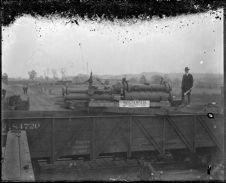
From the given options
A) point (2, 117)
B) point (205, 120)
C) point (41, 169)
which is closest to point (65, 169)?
point (41, 169)

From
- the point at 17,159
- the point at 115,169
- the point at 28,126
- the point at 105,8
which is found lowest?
the point at 115,169

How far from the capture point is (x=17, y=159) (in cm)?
257

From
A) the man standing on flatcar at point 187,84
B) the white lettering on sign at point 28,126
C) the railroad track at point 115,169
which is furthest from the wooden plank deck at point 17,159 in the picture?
the man standing on flatcar at point 187,84

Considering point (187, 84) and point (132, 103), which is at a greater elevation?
point (187, 84)

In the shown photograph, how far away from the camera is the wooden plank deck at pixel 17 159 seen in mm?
2482

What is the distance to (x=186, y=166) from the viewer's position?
2.86 meters

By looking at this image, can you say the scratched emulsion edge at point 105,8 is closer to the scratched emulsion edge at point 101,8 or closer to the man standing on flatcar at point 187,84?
the scratched emulsion edge at point 101,8

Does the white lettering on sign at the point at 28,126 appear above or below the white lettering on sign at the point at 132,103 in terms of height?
below

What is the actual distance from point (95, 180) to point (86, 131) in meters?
0.47

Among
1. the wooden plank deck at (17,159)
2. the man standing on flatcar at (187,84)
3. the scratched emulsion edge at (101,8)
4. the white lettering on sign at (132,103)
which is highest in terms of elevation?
the scratched emulsion edge at (101,8)

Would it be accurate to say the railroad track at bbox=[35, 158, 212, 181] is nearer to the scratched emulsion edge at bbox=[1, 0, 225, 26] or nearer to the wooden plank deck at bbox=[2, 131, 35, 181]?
the wooden plank deck at bbox=[2, 131, 35, 181]

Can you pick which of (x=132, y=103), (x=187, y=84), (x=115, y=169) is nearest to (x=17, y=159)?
(x=115, y=169)

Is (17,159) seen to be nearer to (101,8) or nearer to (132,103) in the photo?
(132,103)

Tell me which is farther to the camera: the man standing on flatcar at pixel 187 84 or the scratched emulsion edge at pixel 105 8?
the man standing on flatcar at pixel 187 84
